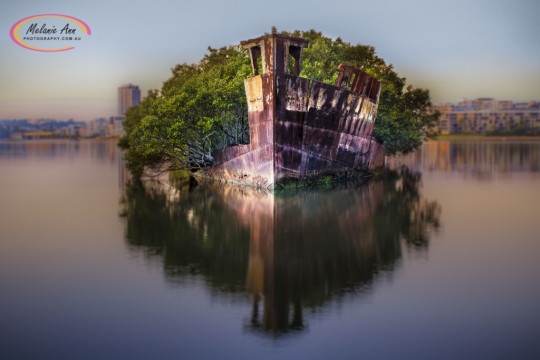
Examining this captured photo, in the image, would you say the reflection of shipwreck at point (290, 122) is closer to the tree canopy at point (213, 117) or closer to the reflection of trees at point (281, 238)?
the reflection of trees at point (281, 238)

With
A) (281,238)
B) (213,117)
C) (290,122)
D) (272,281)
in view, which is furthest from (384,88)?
(272,281)

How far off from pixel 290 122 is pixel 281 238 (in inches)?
351

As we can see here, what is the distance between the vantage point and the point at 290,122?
20.0 m

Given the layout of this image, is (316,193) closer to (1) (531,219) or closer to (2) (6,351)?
(1) (531,219)

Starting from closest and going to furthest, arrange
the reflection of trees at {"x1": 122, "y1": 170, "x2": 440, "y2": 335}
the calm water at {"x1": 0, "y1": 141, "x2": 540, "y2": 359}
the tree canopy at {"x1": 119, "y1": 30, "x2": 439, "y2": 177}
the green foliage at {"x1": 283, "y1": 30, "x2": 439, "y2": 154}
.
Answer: the calm water at {"x1": 0, "y1": 141, "x2": 540, "y2": 359} → the reflection of trees at {"x1": 122, "y1": 170, "x2": 440, "y2": 335} → the tree canopy at {"x1": 119, "y1": 30, "x2": 439, "y2": 177} → the green foliage at {"x1": 283, "y1": 30, "x2": 439, "y2": 154}

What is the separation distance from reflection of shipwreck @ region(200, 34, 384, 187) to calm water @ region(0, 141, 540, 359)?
3.19 m

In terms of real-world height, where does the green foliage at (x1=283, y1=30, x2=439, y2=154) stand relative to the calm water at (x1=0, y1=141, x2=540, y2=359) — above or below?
above

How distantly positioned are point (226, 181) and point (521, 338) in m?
18.4

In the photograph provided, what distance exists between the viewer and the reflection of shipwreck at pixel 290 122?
1953 cm

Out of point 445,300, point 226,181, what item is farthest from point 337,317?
point 226,181

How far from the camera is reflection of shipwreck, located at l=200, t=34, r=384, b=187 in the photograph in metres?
19.5

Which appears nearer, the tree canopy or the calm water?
the calm water

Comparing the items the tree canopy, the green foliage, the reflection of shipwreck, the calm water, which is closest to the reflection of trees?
the calm water

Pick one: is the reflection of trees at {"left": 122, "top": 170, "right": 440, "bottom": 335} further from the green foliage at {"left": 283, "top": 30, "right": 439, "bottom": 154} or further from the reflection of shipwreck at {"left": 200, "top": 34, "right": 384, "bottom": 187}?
the green foliage at {"left": 283, "top": 30, "right": 439, "bottom": 154}
